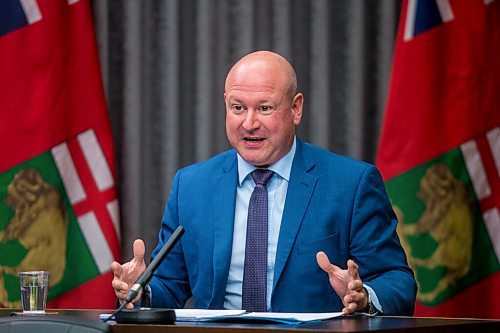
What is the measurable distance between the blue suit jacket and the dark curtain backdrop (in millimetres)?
1260

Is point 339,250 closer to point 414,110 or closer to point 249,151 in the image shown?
point 249,151

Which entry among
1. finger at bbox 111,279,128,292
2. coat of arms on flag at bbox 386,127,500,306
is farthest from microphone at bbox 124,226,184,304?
coat of arms on flag at bbox 386,127,500,306

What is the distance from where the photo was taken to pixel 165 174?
4742 millimetres

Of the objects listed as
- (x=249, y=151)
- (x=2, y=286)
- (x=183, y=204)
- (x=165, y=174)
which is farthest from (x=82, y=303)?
(x=249, y=151)

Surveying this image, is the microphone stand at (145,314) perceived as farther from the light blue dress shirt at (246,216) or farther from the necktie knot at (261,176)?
the necktie knot at (261,176)

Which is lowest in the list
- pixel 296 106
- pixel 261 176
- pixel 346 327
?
pixel 346 327

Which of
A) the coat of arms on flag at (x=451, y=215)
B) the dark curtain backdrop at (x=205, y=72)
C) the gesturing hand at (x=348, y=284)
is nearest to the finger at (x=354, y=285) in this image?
the gesturing hand at (x=348, y=284)

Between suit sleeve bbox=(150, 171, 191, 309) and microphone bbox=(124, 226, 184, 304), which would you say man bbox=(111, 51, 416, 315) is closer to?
suit sleeve bbox=(150, 171, 191, 309)

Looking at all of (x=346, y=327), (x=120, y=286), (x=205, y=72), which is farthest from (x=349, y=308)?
(x=205, y=72)

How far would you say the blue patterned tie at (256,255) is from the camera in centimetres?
303

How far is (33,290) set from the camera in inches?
104

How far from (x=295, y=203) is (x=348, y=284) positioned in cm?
60

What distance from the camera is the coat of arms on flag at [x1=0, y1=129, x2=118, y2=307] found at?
13.8ft

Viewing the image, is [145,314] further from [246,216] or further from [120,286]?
[246,216]
